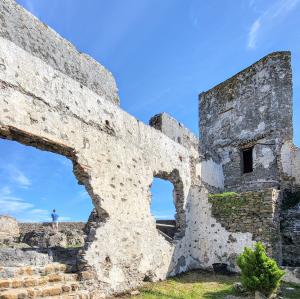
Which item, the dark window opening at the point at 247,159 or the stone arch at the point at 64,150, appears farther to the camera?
the dark window opening at the point at 247,159

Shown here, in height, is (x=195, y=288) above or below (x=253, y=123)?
below

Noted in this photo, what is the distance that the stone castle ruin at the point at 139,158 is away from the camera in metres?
5.95

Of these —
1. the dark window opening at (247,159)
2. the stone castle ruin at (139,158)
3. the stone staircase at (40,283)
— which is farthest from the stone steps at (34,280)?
the dark window opening at (247,159)

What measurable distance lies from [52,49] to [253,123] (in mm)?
9026

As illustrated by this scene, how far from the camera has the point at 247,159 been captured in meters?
13.8

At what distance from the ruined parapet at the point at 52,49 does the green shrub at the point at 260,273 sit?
15.6ft

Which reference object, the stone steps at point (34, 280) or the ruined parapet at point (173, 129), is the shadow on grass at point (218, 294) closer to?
the stone steps at point (34, 280)

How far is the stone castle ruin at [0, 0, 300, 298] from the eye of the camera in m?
5.95

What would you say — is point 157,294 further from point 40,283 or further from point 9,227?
point 9,227

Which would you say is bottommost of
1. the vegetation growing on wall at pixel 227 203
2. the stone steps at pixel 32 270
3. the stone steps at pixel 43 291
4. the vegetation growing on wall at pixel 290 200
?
the stone steps at pixel 43 291

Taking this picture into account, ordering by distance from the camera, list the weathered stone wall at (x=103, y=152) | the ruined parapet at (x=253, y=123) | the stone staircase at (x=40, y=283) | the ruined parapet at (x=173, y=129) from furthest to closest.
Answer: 1. the ruined parapet at (x=253, y=123)
2. the ruined parapet at (x=173, y=129)
3. the weathered stone wall at (x=103, y=152)
4. the stone staircase at (x=40, y=283)

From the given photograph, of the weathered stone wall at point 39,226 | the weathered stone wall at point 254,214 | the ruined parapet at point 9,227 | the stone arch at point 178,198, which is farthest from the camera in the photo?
the weathered stone wall at point 39,226

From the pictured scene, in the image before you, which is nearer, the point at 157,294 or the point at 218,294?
the point at 157,294

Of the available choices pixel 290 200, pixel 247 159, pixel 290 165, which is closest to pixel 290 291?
pixel 290 200
